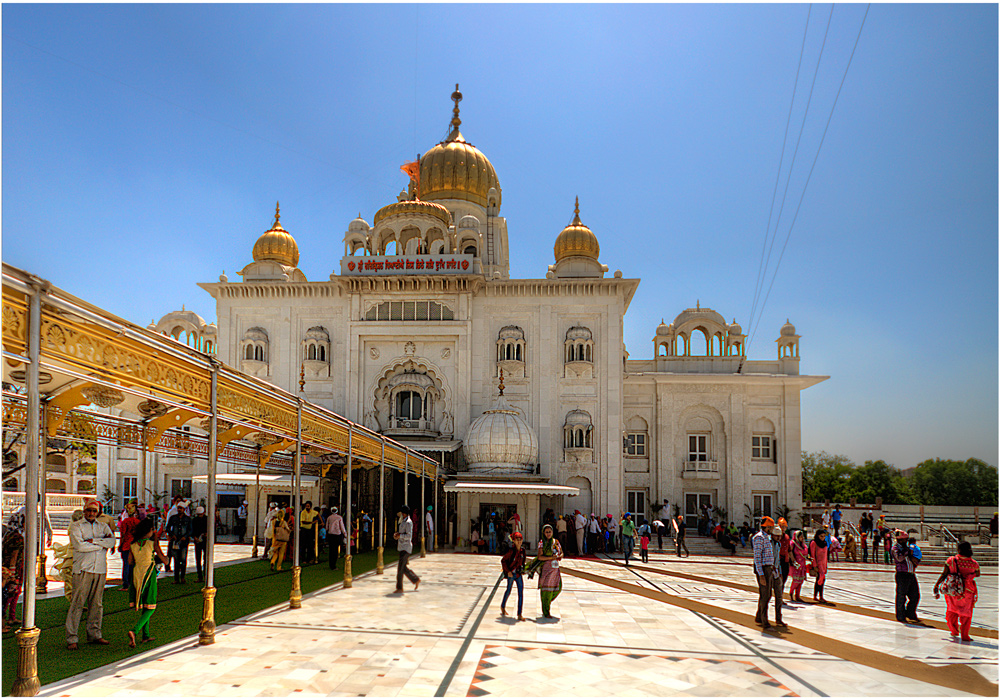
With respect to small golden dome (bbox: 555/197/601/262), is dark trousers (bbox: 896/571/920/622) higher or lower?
lower

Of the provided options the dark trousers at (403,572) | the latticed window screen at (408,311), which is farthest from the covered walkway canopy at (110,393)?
the latticed window screen at (408,311)

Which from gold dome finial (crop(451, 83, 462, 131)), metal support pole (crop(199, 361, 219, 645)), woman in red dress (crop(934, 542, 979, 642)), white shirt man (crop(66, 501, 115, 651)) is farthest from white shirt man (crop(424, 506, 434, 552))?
gold dome finial (crop(451, 83, 462, 131))

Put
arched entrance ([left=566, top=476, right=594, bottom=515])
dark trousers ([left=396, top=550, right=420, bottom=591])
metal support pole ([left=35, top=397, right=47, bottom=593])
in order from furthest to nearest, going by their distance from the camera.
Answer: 1. arched entrance ([left=566, top=476, right=594, bottom=515])
2. dark trousers ([left=396, top=550, right=420, bottom=591])
3. metal support pole ([left=35, top=397, right=47, bottom=593])

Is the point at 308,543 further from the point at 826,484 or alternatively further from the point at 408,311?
the point at 826,484

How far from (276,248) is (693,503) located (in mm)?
21791

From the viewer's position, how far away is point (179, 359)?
8.12 meters

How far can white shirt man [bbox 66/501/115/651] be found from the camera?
7785 millimetres

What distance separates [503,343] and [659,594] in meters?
15.9

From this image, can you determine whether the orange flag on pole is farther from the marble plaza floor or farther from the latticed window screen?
the marble plaza floor

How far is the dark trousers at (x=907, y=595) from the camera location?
1152 cm

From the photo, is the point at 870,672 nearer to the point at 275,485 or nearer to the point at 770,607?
the point at 770,607

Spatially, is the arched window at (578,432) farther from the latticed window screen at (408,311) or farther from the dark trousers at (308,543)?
the dark trousers at (308,543)

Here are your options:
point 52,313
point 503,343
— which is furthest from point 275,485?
point 52,313

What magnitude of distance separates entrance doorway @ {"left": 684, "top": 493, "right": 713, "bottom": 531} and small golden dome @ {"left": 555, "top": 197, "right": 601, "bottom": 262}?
11.5 metres
